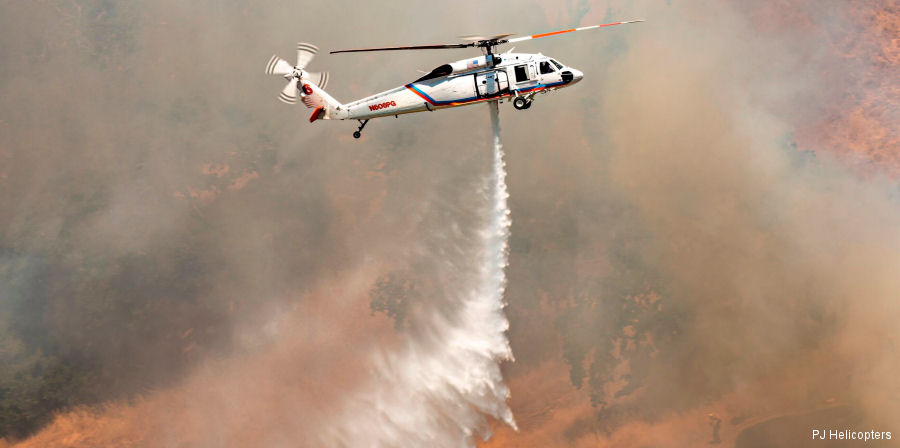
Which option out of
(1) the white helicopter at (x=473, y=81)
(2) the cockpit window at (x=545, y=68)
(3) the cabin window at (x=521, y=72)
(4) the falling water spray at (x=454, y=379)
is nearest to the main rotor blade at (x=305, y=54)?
(1) the white helicopter at (x=473, y=81)

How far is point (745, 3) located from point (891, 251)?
14069 mm

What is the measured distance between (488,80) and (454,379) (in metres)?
12.6

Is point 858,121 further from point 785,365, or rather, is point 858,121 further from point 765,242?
point 785,365

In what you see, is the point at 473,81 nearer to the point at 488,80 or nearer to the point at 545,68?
the point at 488,80

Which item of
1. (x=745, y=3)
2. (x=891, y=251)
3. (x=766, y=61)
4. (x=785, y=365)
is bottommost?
(x=785, y=365)

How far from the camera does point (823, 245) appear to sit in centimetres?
2964

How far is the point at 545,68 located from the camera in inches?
851

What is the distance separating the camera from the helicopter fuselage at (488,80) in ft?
70.3

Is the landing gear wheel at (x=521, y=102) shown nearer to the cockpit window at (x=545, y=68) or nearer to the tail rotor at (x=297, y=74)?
A: the cockpit window at (x=545, y=68)

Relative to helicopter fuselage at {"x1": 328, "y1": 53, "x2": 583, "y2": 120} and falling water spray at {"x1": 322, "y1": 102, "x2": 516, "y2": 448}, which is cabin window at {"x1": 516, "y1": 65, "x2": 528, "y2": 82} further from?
falling water spray at {"x1": 322, "y1": 102, "x2": 516, "y2": 448}

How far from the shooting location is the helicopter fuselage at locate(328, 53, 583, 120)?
843 inches

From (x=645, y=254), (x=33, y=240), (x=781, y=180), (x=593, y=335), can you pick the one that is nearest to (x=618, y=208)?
(x=645, y=254)

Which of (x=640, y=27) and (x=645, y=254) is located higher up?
(x=640, y=27)

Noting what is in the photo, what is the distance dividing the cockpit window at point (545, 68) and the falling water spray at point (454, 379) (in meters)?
5.83
